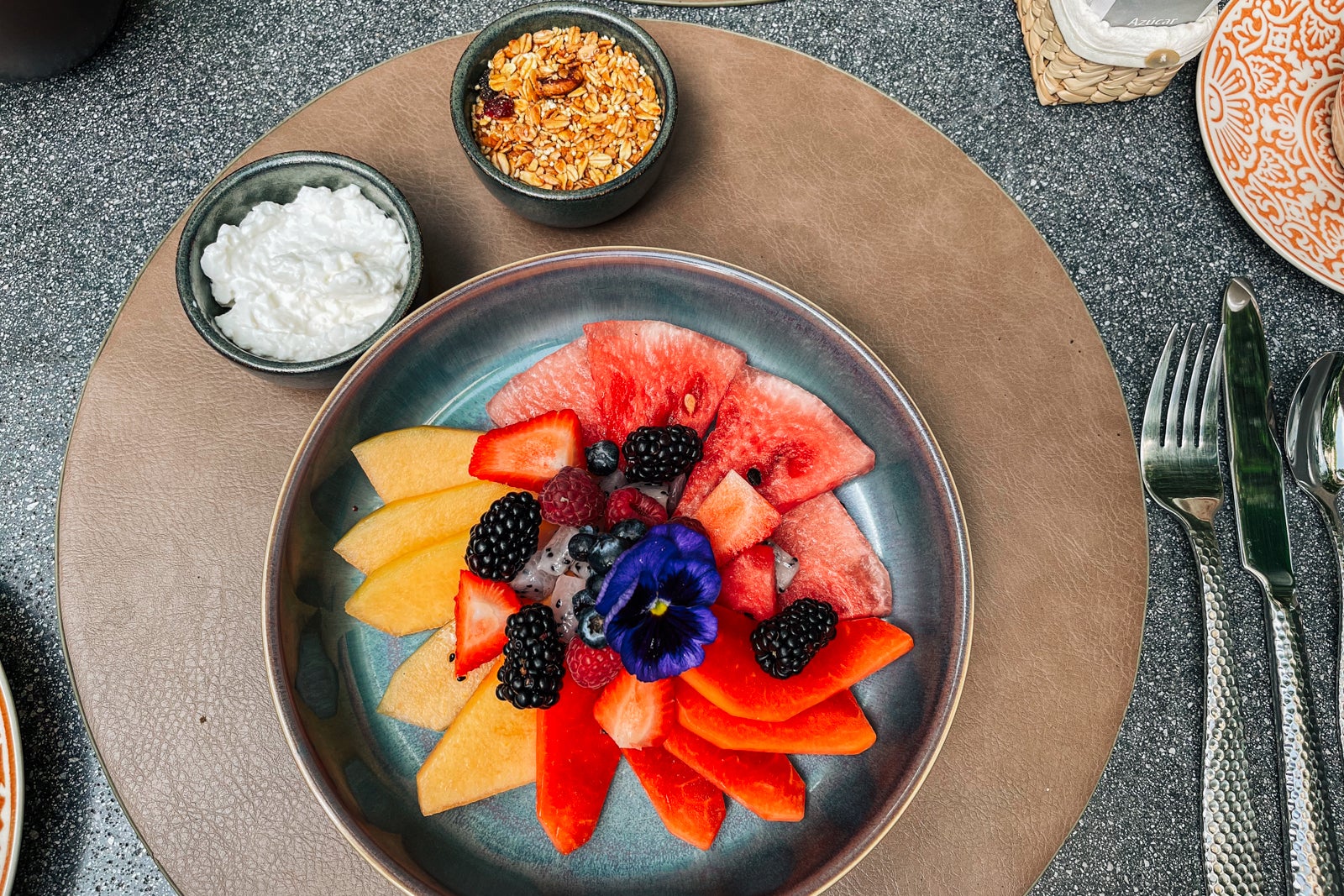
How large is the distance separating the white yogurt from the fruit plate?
0.09m

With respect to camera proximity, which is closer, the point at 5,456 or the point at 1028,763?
the point at 1028,763

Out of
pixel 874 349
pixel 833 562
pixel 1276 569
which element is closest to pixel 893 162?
pixel 874 349

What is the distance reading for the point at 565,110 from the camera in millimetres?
1072

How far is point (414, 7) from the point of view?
136cm

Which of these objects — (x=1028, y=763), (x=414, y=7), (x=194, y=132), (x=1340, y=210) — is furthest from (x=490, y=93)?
(x=1340, y=210)

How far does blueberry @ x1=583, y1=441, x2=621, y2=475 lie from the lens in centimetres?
98

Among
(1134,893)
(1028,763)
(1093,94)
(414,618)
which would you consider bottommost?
(1134,893)

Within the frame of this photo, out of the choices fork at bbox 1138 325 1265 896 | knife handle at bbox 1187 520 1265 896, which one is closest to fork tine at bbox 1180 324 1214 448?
fork at bbox 1138 325 1265 896

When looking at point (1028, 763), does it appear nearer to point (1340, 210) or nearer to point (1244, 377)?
point (1244, 377)

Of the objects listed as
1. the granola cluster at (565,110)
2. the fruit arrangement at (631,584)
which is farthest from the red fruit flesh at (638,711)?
the granola cluster at (565,110)

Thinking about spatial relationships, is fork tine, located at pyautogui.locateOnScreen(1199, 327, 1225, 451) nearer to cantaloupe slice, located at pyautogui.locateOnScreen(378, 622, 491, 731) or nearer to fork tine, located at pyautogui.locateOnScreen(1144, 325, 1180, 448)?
fork tine, located at pyautogui.locateOnScreen(1144, 325, 1180, 448)

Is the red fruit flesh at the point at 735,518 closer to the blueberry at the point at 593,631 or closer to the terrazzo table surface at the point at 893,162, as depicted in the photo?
the blueberry at the point at 593,631

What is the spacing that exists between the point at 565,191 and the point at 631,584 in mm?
486

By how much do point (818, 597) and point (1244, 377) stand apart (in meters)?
0.73
